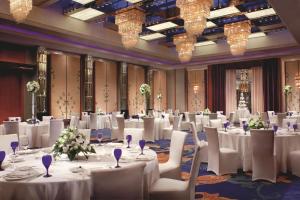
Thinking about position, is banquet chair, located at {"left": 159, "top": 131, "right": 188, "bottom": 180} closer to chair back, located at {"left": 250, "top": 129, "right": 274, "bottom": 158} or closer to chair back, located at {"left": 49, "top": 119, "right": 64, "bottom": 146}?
chair back, located at {"left": 250, "top": 129, "right": 274, "bottom": 158}

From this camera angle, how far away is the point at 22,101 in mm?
10875

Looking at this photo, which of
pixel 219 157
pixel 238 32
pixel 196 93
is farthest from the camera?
pixel 196 93

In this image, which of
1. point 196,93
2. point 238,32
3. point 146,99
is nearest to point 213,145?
point 238,32

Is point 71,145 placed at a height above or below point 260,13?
below

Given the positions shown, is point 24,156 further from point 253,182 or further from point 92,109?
point 92,109

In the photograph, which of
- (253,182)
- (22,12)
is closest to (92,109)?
(22,12)

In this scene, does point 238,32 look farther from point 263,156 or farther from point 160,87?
point 160,87

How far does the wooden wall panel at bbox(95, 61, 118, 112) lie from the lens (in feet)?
45.3

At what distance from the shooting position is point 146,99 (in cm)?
1230

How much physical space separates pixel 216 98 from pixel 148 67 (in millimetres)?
4047

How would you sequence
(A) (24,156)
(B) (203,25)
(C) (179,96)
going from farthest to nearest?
1. (C) (179,96)
2. (B) (203,25)
3. (A) (24,156)

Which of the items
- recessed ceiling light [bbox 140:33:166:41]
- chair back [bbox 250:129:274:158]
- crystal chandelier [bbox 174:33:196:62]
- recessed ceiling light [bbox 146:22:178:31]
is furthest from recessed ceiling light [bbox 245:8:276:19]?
chair back [bbox 250:129:274:158]

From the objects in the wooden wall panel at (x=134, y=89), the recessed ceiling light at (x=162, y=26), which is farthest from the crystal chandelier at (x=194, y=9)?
the wooden wall panel at (x=134, y=89)

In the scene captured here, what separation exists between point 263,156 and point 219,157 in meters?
0.74
